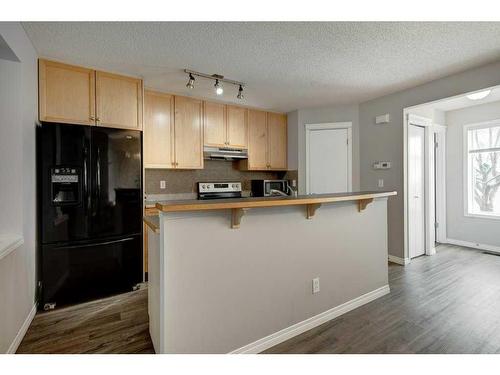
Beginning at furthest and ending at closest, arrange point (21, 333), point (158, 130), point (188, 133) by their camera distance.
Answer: point (188, 133) < point (158, 130) < point (21, 333)

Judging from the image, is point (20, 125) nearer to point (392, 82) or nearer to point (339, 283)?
point (339, 283)

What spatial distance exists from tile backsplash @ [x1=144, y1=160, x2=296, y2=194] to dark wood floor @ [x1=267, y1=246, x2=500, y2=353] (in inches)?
99.3

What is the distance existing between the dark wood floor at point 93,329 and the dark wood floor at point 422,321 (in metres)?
1.13

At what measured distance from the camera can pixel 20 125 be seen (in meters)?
1.98

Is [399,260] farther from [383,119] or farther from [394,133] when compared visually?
[383,119]

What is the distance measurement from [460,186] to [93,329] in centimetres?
581

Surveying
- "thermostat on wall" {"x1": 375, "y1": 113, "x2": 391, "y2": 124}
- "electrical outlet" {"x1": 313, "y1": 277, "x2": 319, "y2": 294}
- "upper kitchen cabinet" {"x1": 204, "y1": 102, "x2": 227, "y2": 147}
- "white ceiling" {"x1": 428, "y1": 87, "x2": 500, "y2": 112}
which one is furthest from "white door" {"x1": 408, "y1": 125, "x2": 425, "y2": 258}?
"upper kitchen cabinet" {"x1": 204, "y1": 102, "x2": 227, "y2": 147}

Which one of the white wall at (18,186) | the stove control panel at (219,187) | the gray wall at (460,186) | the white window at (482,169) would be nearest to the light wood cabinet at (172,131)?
the stove control panel at (219,187)

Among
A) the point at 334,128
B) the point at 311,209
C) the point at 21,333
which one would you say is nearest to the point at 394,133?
the point at 334,128

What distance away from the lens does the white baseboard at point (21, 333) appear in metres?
1.78

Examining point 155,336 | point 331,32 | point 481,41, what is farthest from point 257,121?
point 155,336

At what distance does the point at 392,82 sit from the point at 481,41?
1.01 meters

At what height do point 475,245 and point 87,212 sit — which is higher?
point 87,212

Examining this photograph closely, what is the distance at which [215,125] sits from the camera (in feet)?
12.8
